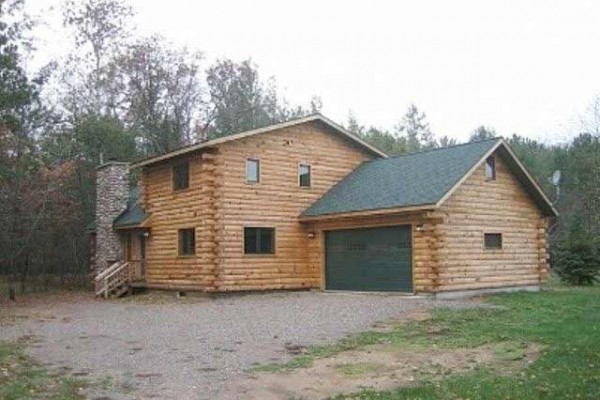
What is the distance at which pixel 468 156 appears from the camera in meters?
23.7

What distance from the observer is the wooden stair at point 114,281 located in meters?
27.1

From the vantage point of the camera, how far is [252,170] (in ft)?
81.1

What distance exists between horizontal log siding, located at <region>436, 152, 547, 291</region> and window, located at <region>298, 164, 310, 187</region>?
605 centimetres

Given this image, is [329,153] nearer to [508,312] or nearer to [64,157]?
[508,312]

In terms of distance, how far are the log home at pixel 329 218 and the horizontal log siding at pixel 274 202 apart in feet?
0.13

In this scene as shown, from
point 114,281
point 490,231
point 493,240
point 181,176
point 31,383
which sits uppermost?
point 181,176

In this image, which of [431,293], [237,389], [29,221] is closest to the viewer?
[237,389]

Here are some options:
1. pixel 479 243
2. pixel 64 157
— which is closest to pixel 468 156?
pixel 479 243

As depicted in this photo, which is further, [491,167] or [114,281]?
[114,281]

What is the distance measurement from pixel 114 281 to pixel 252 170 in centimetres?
751

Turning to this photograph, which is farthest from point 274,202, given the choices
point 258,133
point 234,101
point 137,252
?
point 234,101

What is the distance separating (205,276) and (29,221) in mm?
9565

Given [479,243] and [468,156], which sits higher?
[468,156]

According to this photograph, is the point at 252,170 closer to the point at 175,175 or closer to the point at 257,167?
the point at 257,167
